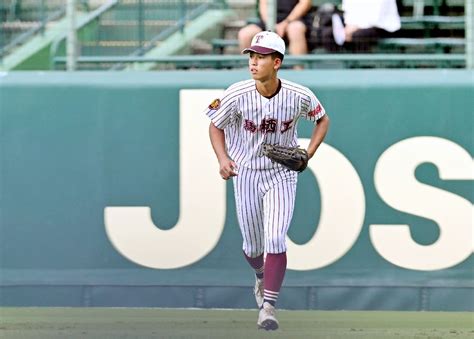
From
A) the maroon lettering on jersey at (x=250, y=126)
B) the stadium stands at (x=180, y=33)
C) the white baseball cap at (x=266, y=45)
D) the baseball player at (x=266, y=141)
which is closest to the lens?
the white baseball cap at (x=266, y=45)

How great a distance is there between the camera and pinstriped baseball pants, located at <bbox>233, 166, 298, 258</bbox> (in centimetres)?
663

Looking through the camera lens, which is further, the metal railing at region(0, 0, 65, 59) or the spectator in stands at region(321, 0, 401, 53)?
the metal railing at region(0, 0, 65, 59)

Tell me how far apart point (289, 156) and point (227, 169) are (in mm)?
365

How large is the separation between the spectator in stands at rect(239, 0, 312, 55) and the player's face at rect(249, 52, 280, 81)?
1425 mm

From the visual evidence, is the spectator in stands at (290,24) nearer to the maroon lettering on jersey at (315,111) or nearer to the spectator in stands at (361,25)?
the spectator in stands at (361,25)

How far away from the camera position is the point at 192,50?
7984 millimetres

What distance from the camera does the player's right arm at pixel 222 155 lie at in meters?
6.47

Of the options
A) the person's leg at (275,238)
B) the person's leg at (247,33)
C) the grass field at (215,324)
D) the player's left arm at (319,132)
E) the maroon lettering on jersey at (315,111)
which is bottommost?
the grass field at (215,324)

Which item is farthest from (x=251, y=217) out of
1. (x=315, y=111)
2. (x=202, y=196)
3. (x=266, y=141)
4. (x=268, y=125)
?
A: (x=202, y=196)

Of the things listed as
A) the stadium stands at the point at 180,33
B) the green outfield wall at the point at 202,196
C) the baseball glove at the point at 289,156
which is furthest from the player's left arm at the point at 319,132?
the stadium stands at the point at 180,33

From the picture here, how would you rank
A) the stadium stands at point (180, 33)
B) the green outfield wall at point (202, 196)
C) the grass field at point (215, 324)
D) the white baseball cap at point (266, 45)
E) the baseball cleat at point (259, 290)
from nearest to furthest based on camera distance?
the white baseball cap at point (266, 45), the grass field at point (215, 324), the baseball cleat at point (259, 290), the green outfield wall at point (202, 196), the stadium stands at point (180, 33)

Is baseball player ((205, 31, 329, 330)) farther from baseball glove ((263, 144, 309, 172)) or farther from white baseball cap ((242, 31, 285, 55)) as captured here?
baseball glove ((263, 144, 309, 172))

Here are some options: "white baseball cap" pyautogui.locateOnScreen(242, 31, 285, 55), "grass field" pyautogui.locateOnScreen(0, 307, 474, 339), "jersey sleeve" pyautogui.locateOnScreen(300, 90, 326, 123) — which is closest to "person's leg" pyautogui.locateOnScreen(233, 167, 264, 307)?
"grass field" pyautogui.locateOnScreen(0, 307, 474, 339)

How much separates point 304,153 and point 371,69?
4.79ft
